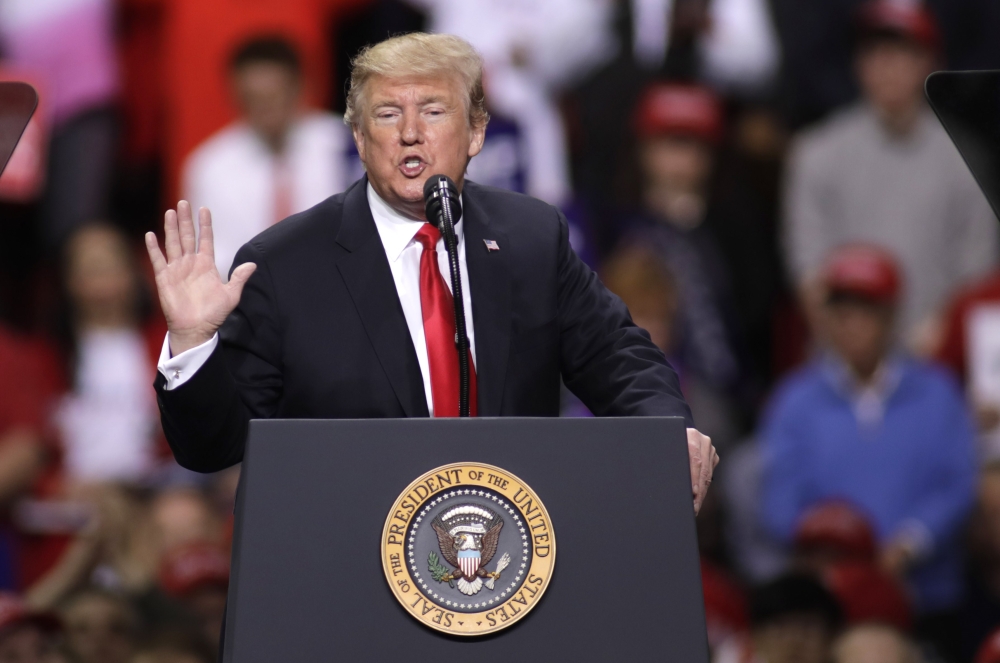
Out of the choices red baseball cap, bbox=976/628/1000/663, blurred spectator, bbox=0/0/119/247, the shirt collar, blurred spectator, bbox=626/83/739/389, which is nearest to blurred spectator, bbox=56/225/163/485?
blurred spectator, bbox=0/0/119/247

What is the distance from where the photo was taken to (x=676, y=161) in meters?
6.57

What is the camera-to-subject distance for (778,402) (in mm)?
5938

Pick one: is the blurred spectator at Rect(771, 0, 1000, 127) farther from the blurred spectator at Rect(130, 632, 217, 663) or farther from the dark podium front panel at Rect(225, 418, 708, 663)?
the dark podium front panel at Rect(225, 418, 708, 663)

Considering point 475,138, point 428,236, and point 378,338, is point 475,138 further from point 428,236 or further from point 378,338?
point 378,338

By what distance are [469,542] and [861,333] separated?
3.78 meters

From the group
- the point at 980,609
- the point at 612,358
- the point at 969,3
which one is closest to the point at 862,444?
the point at 980,609

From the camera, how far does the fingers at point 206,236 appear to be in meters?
2.60

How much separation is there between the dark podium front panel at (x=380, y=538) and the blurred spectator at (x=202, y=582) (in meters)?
2.73

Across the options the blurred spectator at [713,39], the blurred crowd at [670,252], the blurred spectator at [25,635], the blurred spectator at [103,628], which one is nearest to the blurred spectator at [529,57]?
the blurred crowd at [670,252]

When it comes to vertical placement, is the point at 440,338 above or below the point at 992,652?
above

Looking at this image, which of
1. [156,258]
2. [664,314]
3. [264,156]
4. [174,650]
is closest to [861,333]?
[664,314]

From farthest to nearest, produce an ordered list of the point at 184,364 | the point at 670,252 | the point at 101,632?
the point at 670,252 → the point at 101,632 → the point at 184,364

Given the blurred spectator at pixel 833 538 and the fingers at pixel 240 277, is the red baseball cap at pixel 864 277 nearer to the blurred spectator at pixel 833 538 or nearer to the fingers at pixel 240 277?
the blurred spectator at pixel 833 538

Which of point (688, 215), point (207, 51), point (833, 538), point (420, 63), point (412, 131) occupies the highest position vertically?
point (420, 63)
